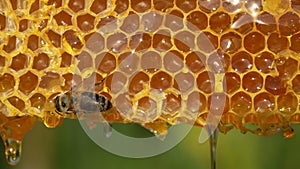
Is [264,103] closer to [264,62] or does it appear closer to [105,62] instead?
[264,62]

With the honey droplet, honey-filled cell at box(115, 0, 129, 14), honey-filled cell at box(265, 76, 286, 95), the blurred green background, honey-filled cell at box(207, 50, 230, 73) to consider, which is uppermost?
honey-filled cell at box(115, 0, 129, 14)

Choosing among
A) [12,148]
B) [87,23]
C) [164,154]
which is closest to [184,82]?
[87,23]

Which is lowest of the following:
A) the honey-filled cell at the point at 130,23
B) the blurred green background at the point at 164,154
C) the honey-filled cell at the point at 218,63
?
the blurred green background at the point at 164,154

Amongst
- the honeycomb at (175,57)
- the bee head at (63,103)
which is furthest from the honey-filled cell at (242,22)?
the bee head at (63,103)

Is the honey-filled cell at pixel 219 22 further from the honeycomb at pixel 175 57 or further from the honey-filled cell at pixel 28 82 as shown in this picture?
the honey-filled cell at pixel 28 82

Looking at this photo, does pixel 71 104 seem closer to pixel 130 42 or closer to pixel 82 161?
pixel 130 42

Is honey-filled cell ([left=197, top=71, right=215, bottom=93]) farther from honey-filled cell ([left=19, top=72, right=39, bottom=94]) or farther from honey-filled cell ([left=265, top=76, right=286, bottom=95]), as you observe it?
honey-filled cell ([left=19, top=72, right=39, bottom=94])

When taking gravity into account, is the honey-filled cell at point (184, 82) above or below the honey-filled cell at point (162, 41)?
below

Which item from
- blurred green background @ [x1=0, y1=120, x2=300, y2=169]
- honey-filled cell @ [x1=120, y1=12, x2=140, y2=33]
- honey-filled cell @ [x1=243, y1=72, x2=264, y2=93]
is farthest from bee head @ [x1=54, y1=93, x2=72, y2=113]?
blurred green background @ [x1=0, y1=120, x2=300, y2=169]

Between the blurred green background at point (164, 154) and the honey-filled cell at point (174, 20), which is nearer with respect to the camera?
the honey-filled cell at point (174, 20)
